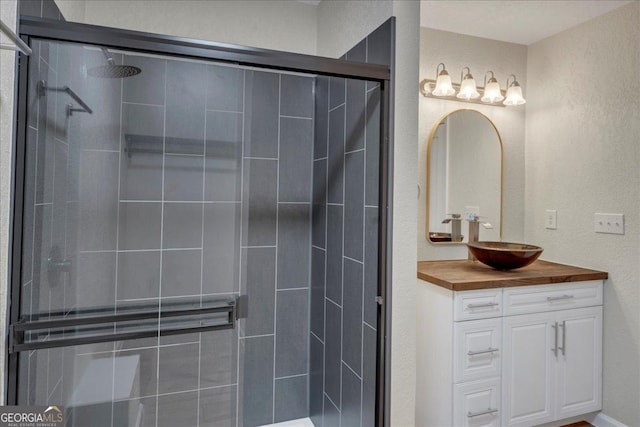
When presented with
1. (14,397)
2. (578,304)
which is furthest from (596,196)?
(14,397)

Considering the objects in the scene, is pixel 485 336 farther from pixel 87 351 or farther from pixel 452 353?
pixel 87 351

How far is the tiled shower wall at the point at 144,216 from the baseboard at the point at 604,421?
2260 millimetres

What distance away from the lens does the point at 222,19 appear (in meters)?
2.12

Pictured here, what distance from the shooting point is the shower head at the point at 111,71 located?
1.27 metres

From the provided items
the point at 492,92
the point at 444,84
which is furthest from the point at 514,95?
the point at 444,84

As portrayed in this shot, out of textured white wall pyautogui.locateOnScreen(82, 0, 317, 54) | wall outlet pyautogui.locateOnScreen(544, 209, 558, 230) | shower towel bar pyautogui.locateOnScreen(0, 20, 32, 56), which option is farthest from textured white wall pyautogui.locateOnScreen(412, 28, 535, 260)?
shower towel bar pyautogui.locateOnScreen(0, 20, 32, 56)

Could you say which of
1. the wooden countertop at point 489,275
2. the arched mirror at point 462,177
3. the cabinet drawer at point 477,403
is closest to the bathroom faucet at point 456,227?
the arched mirror at point 462,177

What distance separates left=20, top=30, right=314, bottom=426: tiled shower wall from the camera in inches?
49.9

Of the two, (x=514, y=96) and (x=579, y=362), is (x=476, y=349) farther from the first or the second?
(x=514, y=96)

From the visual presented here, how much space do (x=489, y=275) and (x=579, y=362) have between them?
814mm

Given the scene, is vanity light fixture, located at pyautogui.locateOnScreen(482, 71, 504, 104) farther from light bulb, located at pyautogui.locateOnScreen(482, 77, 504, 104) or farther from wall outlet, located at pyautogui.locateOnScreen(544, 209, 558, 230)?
wall outlet, located at pyautogui.locateOnScreen(544, 209, 558, 230)

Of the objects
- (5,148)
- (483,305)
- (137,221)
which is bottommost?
(483,305)

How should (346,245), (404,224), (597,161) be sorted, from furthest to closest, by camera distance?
(597,161)
(346,245)
(404,224)

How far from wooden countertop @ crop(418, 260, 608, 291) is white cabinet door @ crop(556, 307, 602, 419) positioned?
22 cm
